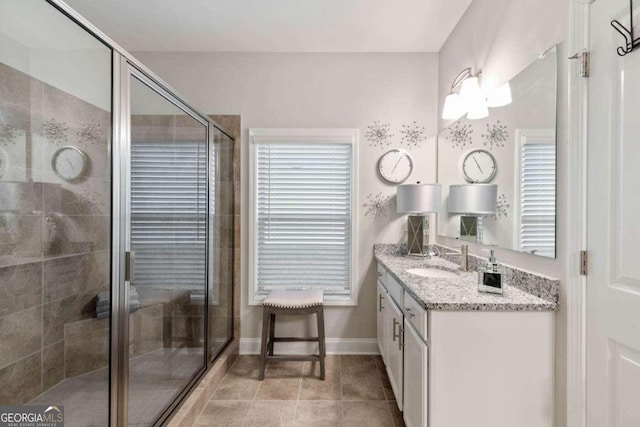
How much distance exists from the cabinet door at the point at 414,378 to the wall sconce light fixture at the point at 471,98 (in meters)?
1.38

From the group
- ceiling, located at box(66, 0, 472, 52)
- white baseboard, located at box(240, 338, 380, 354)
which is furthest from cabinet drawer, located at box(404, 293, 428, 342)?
ceiling, located at box(66, 0, 472, 52)

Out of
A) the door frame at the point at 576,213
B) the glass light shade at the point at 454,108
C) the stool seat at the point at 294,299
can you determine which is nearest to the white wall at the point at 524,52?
the door frame at the point at 576,213

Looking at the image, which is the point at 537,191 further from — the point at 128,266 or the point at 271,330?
the point at 271,330

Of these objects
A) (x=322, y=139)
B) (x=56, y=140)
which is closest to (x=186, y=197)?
(x=56, y=140)

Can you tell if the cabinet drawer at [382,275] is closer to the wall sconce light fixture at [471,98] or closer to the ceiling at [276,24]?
the wall sconce light fixture at [471,98]

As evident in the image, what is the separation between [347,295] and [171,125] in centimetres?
195

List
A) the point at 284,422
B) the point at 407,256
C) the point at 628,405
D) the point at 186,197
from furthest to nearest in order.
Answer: the point at 407,256 < the point at 186,197 < the point at 284,422 < the point at 628,405

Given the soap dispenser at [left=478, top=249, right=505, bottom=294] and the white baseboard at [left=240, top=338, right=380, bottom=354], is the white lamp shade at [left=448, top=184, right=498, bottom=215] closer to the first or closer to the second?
the soap dispenser at [left=478, top=249, right=505, bottom=294]

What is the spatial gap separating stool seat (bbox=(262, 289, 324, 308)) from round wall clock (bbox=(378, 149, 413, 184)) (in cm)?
120

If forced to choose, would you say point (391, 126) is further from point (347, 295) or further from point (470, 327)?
point (470, 327)

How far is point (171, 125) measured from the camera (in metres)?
1.77

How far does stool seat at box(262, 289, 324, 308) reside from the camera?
6.97ft

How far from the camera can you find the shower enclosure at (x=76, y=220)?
3.55 ft

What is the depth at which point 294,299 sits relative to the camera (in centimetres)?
219
